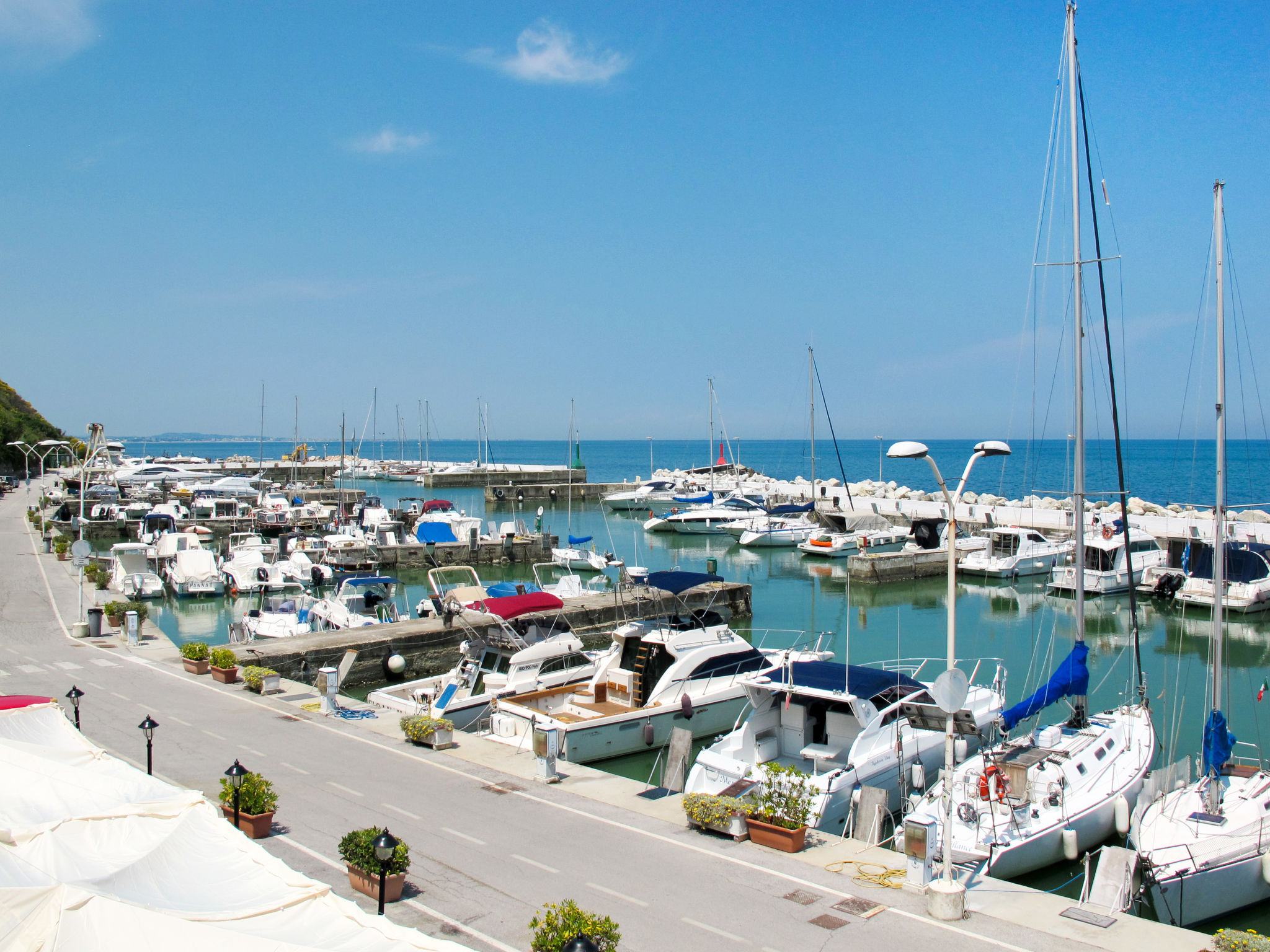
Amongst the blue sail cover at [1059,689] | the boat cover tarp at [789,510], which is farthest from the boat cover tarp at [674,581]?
the boat cover tarp at [789,510]

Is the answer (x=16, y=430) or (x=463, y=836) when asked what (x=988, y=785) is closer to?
(x=463, y=836)

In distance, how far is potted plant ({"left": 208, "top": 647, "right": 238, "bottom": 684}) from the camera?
23.2 metres

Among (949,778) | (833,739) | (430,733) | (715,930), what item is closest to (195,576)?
(430,733)

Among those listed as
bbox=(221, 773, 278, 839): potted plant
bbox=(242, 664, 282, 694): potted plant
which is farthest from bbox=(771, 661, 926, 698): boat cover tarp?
bbox=(242, 664, 282, 694): potted plant

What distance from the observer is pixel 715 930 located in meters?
10.5

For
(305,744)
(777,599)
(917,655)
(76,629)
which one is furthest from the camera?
(777,599)

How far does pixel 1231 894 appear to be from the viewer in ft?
43.1

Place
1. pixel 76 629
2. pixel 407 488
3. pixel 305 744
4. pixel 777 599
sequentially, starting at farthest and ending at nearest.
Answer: pixel 407 488, pixel 777 599, pixel 76 629, pixel 305 744

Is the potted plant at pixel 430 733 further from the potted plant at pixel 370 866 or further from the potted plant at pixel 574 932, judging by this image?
the potted plant at pixel 574 932

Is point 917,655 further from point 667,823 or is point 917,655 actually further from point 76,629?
point 76,629

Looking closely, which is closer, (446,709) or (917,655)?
(446,709)

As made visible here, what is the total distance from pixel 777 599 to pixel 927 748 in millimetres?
28815

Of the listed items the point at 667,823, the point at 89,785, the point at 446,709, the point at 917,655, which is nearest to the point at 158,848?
the point at 89,785

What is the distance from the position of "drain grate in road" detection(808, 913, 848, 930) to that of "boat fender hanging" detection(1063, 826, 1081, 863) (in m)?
5.68
